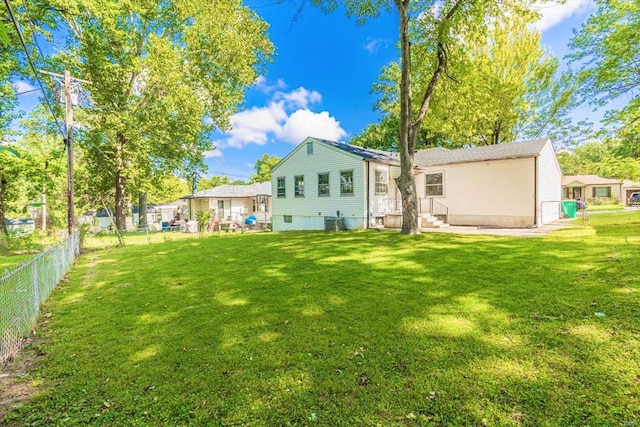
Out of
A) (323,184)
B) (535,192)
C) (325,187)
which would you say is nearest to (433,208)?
(535,192)

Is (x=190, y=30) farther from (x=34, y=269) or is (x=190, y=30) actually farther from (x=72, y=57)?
(x=34, y=269)

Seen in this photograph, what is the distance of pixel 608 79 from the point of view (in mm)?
13617

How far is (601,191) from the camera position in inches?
1561

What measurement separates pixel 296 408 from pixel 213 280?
4293 mm

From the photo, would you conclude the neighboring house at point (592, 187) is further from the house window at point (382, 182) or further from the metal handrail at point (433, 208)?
the house window at point (382, 182)

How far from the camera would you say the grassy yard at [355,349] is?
7.62 ft

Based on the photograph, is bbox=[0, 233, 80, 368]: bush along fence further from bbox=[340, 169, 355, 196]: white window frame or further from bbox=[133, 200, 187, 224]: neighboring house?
bbox=[133, 200, 187, 224]: neighboring house

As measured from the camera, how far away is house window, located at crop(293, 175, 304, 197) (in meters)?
17.8

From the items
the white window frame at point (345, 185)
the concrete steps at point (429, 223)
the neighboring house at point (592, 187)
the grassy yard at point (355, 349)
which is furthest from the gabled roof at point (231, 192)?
the neighboring house at point (592, 187)

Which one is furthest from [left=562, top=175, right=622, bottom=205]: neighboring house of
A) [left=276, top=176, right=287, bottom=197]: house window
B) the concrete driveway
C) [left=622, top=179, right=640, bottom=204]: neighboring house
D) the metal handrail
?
[left=276, top=176, right=287, bottom=197]: house window

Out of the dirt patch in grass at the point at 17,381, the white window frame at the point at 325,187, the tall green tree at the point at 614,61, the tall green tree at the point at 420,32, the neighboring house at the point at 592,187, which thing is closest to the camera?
the dirt patch in grass at the point at 17,381

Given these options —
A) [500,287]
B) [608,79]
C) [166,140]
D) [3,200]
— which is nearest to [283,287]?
[500,287]

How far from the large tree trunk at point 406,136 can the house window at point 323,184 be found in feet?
18.4

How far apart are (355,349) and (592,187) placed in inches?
1991
